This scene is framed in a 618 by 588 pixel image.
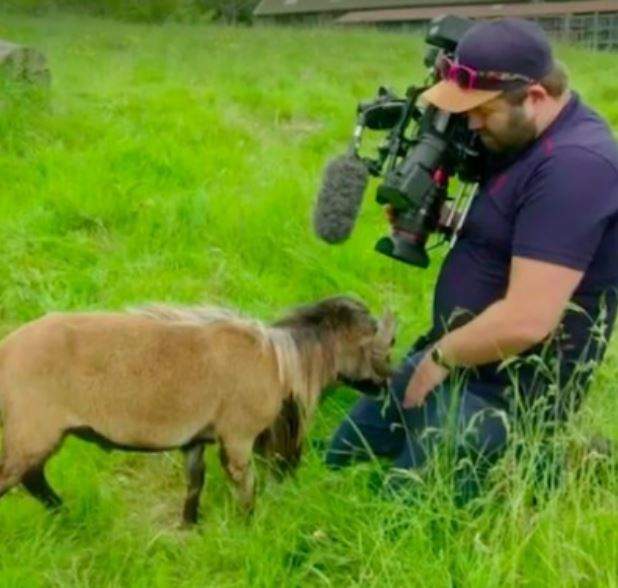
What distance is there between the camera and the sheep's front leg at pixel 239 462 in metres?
4.07

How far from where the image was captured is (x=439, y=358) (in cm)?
425

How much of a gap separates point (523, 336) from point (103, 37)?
16.3 meters

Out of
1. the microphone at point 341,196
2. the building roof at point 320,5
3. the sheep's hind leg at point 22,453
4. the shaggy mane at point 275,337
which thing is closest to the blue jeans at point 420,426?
the shaggy mane at point 275,337

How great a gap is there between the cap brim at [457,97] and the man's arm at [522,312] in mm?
477

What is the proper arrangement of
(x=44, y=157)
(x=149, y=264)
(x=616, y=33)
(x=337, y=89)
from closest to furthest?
(x=149, y=264)
(x=44, y=157)
(x=337, y=89)
(x=616, y=33)

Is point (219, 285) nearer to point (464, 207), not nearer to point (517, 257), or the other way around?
point (464, 207)

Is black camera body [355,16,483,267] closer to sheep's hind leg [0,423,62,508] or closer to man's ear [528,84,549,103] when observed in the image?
man's ear [528,84,549,103]

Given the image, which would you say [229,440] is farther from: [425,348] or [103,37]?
[103,37]

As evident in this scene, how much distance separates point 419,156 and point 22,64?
603 centimetres

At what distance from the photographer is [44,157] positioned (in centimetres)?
833

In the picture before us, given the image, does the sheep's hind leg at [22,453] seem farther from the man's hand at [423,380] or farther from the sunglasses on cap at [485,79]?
the sunglasses on cap at [485,79]

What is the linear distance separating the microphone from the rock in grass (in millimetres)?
5569

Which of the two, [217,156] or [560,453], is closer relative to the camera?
[560,453]

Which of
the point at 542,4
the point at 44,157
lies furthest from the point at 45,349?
the point at 542,4
